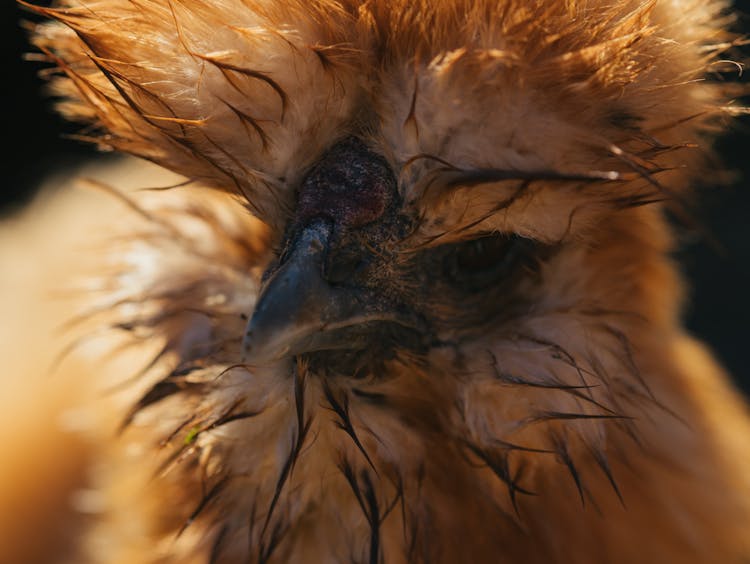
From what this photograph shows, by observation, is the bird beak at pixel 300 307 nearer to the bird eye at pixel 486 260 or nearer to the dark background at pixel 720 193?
the bird eye at pixel 486 260

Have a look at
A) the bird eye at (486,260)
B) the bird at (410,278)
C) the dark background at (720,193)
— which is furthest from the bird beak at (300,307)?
the dark background at (720,193)

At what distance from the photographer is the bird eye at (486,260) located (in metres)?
1.20

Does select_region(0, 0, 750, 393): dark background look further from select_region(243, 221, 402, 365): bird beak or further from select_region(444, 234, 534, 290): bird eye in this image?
select_region(243, 221, 402, 365): bird beak

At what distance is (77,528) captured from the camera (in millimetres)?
2096

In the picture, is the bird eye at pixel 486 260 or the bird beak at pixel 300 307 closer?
the bird beak at pixel 300 307

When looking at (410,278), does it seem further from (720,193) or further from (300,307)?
(720,193)

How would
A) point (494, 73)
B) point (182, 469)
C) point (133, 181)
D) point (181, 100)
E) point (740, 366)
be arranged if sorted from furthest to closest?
point (740, 366) < point (133, 181) < point (182, 469) < point (181, 100) < point (494, 73)

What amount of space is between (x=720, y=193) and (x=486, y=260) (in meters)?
2.21

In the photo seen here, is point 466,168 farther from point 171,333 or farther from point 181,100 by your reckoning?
point 171,333

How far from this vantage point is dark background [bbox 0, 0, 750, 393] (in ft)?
10.4

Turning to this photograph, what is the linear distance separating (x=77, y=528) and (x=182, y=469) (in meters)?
0.93

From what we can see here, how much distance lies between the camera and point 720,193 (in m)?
3.07

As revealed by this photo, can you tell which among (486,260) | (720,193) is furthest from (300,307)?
(720,193)

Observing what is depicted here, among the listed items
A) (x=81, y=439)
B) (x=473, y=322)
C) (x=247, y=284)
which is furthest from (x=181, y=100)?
(x=81, y=439)
